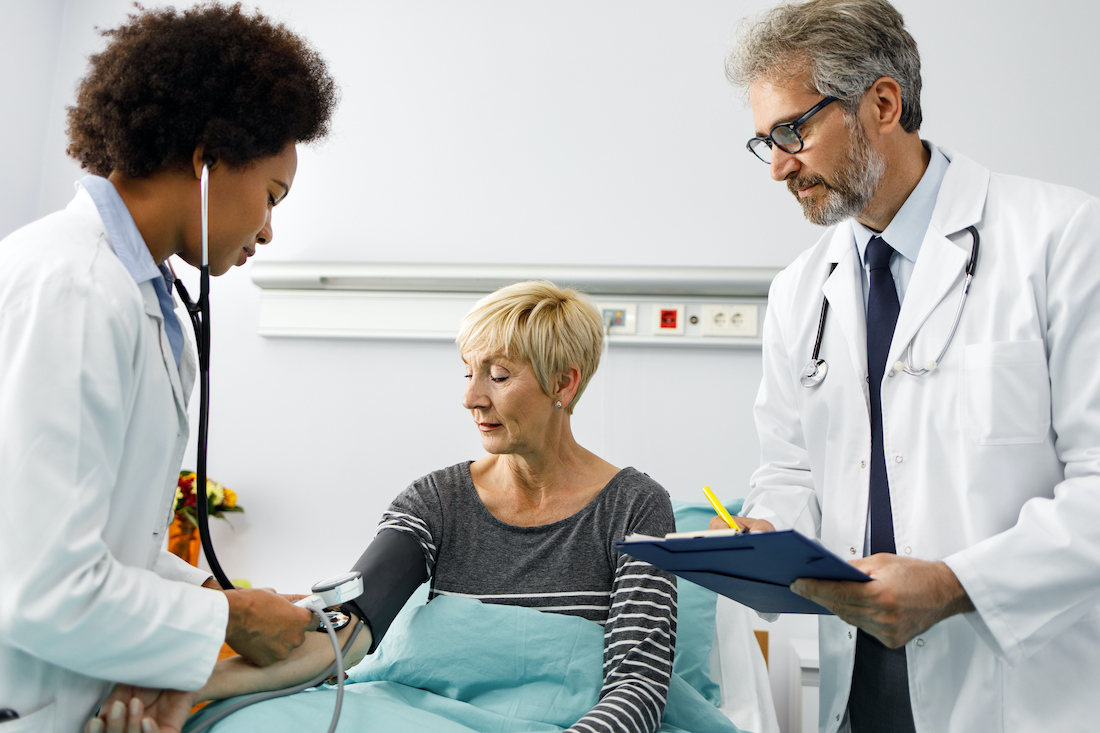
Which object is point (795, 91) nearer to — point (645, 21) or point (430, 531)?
point (430, 531)

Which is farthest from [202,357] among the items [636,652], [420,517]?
[636,652]

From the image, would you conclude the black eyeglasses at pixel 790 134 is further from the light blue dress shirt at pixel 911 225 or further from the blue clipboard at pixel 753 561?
the blue clipboard at pixel 753 561

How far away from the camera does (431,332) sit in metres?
2.42

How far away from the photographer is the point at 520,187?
2475 mm

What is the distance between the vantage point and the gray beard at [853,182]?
1260 millimetres

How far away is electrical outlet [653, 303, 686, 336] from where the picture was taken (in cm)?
229

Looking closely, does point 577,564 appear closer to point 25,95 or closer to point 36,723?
point 36,723

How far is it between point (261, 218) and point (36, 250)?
288mm

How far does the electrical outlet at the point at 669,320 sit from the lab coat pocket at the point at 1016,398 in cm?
120

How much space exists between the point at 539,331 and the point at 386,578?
1.83 feet

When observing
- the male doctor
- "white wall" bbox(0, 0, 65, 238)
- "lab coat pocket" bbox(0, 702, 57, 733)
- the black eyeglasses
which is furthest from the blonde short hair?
"white wall" bbox(0, 0, 65, 238)

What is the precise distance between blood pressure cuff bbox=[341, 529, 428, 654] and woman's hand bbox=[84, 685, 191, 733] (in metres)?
0.34

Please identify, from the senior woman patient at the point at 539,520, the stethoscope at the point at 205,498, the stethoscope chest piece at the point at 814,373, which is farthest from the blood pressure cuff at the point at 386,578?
the stethoscope chest piece at the point at 814,373

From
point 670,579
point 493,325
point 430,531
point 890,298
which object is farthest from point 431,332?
point 890,298
